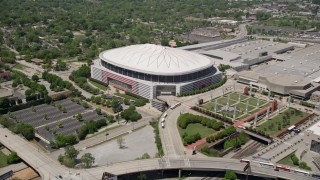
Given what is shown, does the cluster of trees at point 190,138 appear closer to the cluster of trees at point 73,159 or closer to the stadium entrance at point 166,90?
the cluster of trees at point 73,159

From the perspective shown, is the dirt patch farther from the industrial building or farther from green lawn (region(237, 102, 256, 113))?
the industrial building

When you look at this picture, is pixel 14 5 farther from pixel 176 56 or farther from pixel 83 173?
pixel 83 173

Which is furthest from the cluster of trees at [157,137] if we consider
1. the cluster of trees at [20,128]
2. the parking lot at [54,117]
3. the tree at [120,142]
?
the cluster of trees at [20,128]

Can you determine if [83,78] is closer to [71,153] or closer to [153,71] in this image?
[153,71]

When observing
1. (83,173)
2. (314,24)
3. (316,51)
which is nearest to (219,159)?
(83,173)

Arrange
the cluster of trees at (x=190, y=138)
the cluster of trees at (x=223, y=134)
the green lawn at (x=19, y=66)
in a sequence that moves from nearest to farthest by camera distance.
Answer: the cluster of trees at (x=190, y=138)
the cluster of trees at (x=223, y=134)
the green lawn at (x=19, y=66)

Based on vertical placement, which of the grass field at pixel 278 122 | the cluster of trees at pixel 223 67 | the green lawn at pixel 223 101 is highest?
the cluster of trees at pixel 223 67

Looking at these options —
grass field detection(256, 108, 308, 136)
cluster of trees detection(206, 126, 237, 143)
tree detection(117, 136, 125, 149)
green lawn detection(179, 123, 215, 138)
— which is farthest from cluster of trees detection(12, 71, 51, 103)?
grass field detection(256, 108, 308, 136)
